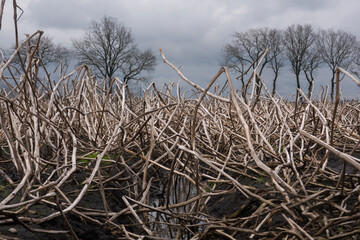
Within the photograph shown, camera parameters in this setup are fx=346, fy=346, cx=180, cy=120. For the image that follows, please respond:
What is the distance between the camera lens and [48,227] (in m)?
1.30

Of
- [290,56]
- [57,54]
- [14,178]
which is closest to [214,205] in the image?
[14,178]

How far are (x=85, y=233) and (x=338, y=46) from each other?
42995 millimetres

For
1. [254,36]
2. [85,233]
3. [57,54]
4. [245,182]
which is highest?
[254,36]

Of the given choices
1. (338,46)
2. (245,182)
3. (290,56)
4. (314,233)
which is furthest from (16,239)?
(338,46)

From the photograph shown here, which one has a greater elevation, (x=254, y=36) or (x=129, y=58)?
(x=254, y=36)

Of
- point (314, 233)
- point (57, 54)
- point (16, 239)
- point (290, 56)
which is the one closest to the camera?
point (16, 239)

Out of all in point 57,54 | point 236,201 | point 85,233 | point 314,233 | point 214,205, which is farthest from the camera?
point 57,54

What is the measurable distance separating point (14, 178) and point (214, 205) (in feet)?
3.55

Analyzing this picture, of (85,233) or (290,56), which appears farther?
(290,56)

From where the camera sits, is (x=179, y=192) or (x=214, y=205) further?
(x=179, y=192)

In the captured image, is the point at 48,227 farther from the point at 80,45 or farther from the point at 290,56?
the point at 290,56

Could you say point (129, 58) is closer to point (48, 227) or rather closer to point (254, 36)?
point (254, 36)

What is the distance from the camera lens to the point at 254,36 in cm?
4019

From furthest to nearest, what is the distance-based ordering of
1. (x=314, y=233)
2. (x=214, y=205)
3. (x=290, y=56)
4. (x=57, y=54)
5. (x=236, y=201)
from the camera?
1. (x=290, y=56)
2. (x=57, y=54)
3. (x=214, y=205)
4. (x=236, y=201)
5. (x=314, y=233)
